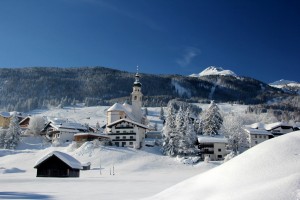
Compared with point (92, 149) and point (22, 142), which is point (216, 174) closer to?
point (92, 149)

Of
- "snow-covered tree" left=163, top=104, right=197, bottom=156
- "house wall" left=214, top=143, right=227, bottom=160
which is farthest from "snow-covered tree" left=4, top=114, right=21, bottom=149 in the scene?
"house wall" left=214, top=143, right=227, bottom=160

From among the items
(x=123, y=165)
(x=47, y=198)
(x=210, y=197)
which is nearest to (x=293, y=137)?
(x=210, y=197)

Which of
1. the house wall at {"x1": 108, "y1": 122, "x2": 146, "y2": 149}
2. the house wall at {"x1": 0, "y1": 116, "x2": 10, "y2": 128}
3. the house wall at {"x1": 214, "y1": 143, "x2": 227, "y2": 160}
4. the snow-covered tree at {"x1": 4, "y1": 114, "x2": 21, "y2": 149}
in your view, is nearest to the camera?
the house wall at {"x1": 214, "y1": 143, "x2": 227, "y2": 160}

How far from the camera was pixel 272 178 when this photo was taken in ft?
37.4

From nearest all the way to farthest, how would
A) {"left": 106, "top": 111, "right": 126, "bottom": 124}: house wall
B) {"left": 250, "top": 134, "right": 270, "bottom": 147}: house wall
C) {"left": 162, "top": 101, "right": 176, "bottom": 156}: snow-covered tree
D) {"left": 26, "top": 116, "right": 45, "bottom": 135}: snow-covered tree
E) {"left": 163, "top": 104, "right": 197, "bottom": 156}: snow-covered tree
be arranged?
{"left": 162, "top": 101, "right": 176, "bottom": 156}: snow-covered tree → {"left": 163, "top": 104, "right": 197, "bottom": 156}: snow-covered tree → {"left": 106, "top": 111, "right": 126, "bottom": 124}: house wall → {"left": 250, "top": 134, "right": 270, "bottom": 147}: house wall → {"left": 26, "top": 116, "right": 45, "bottom": 135}: snow-covered tree

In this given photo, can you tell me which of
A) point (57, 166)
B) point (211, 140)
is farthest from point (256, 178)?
point (211, 140)

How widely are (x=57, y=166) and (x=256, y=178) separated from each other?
37815mm

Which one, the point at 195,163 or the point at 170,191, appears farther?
the point at 195,163

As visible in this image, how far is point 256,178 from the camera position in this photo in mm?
11805

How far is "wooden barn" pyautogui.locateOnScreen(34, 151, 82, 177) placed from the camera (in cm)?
4516

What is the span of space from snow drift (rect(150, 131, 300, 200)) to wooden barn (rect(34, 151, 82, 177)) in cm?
3348

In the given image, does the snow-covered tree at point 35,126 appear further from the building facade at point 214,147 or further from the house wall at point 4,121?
the building facade at point 214,147

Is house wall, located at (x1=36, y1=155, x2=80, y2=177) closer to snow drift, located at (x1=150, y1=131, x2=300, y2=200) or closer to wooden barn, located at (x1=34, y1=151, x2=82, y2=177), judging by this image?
wooden barn, located at (x1=34, y1=151, x2=82, y2=177)

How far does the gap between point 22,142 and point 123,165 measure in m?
41.3
